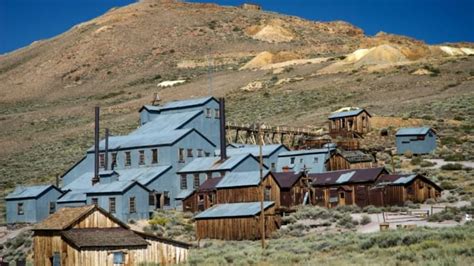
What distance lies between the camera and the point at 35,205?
197 ft

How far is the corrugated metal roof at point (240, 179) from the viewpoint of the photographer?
2098 inches

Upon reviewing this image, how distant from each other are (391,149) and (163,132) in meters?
20.0

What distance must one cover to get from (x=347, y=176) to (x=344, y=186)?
3.12ft

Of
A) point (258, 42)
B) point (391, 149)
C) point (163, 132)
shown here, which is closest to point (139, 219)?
point (163, 132)

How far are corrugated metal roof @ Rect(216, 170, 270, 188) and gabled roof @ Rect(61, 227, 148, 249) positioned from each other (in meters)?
18.0

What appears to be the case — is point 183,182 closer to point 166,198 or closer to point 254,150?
point 166,198

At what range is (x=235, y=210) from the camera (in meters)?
48.2

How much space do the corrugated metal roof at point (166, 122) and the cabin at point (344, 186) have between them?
14051 mm

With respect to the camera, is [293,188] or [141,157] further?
[141,157]

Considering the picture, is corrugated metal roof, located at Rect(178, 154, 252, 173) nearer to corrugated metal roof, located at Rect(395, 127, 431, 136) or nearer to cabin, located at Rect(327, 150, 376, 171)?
cabin, located at Rect(327, 150, 376, 171)

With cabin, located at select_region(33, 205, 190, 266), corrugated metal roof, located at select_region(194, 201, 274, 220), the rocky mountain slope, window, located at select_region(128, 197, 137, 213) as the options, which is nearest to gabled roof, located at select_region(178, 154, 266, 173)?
window, located at select_region(128, 197, 137, 213)

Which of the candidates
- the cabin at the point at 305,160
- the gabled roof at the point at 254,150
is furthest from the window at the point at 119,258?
the gabled roof at the point at 254,150

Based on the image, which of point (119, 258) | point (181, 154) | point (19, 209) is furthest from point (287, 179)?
point (119, 258)

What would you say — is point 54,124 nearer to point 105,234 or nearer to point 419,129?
point 419,129
